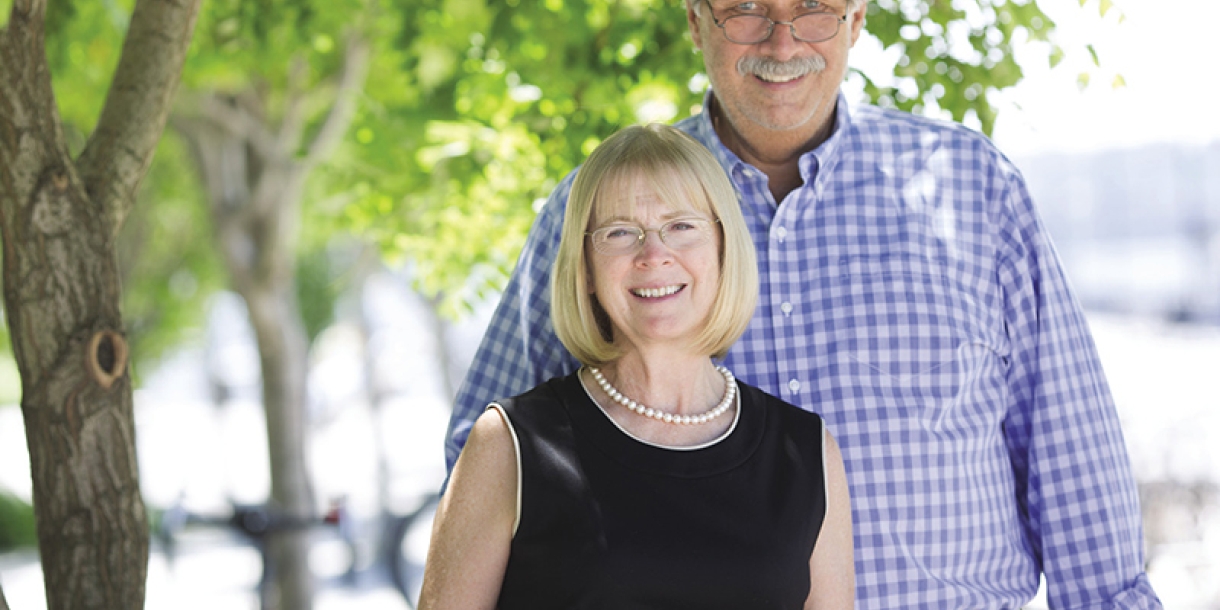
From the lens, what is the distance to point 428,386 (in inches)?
1113

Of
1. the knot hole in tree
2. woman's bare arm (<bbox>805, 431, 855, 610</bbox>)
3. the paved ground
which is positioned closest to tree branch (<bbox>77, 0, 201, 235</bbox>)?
the knot hole in tree

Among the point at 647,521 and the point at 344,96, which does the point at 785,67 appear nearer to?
the point at 647,521

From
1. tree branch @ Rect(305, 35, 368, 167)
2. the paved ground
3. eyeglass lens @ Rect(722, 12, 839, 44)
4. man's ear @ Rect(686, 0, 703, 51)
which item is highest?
tree branch @ Rect(305, 35, 368, 167)

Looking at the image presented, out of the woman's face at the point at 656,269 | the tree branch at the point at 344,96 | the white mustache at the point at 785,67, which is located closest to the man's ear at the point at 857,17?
the white mustache at the point at 785,67

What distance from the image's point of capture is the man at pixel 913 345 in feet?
8.34

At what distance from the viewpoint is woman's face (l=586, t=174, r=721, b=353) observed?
7.02 ft

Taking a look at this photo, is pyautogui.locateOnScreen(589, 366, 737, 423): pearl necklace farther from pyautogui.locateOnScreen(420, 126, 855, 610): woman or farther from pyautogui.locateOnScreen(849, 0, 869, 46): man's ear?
pyautogui.locateOnScreen(849, 0, 869, 46): man's ear

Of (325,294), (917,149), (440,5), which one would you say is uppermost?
(325,294)

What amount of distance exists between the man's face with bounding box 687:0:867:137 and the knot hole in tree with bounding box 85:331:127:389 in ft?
4.86

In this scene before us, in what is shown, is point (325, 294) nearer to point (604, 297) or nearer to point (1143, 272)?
point (1143, 272)

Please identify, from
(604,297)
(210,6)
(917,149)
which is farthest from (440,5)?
(604,297)

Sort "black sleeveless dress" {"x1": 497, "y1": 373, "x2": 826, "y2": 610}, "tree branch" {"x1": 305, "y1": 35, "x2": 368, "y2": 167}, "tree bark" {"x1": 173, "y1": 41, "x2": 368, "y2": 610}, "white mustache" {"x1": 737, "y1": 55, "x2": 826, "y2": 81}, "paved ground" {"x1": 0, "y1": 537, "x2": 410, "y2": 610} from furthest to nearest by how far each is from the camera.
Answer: "paved ground" {"x1": 0, "y1": 537, "x2": 410, "y2": 610}
"tree bark" {"x1": 173, "y1": 41, "x2": 368, "y2": 610}
"tree branch" {"x1": 305, "y1": 35, "x2": 368, "y2": 167}
"white mustache" {"x1": 737, "y1": 55, "x2": 826, "y2": 81}
"black sleeveless dress" {"x1": 497, "y1": 373, "x2": 826, "y2": 610}

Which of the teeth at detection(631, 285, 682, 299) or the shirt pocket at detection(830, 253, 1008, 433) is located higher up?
the teeth at detection(631, 285, 682, 299)

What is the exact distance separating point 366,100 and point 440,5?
163 centimetres
